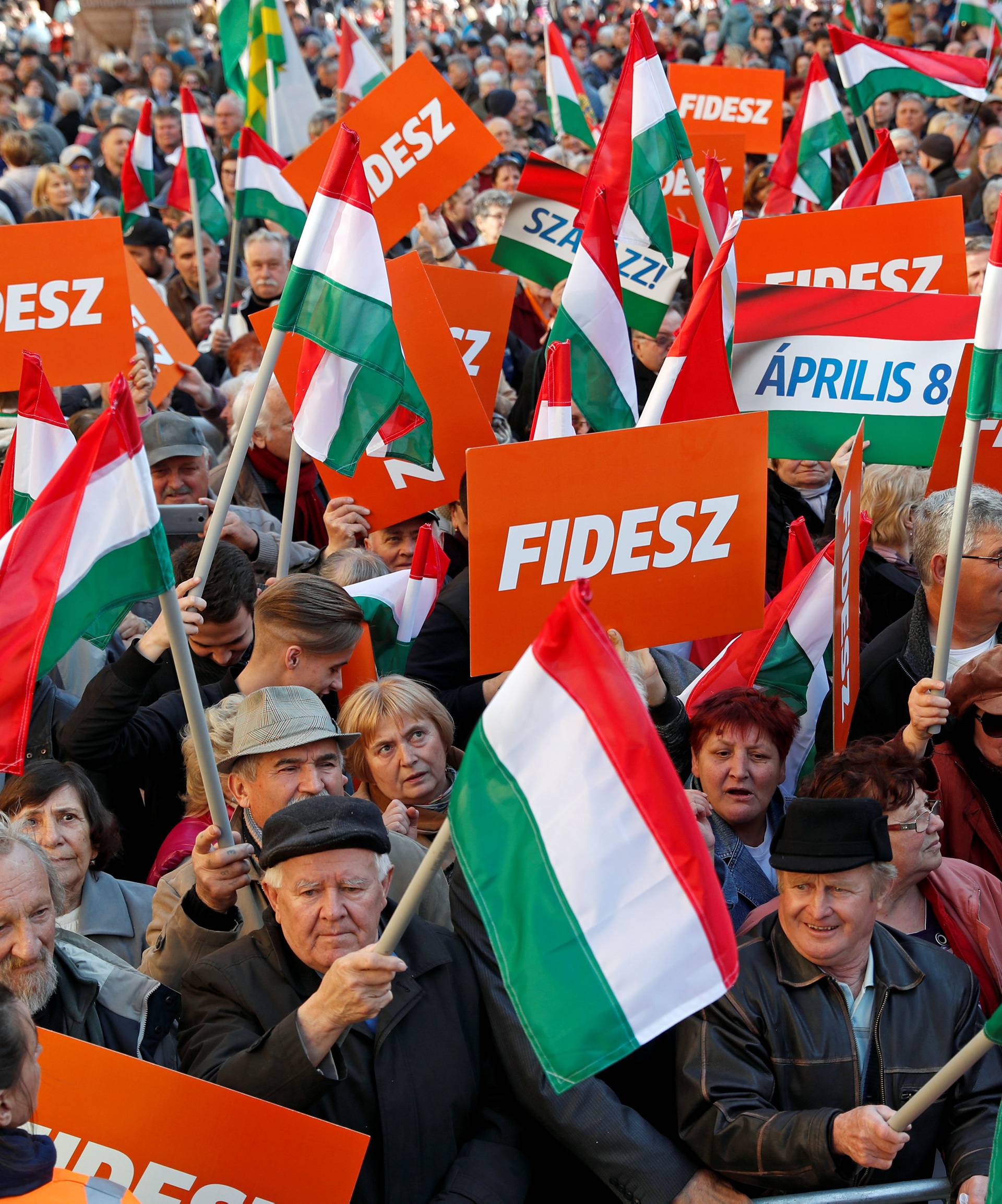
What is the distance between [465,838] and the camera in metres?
2.76

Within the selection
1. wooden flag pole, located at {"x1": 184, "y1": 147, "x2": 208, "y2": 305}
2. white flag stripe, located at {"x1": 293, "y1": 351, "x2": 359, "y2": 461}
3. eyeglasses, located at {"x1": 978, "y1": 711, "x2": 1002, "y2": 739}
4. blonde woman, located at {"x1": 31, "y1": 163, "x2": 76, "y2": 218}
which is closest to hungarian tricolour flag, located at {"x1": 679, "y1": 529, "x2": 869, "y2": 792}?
eyeglasses, located at {"x1": 978, "y1": 711, "x2": 1002, "y2": 739}

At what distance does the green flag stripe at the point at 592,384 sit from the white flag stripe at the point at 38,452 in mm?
1842

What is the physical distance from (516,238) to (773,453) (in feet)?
7.47

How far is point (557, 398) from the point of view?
182 inches

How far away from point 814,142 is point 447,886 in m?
6.32

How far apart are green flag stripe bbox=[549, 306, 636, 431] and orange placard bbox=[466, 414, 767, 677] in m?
1.25

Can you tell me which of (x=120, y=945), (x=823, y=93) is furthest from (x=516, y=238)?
(x=120, y=945)

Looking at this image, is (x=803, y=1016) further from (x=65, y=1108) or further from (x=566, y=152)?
(x=566, y=152)

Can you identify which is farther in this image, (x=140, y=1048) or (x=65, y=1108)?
(x=140, y=1048)

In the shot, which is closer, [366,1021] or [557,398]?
[366,1021]

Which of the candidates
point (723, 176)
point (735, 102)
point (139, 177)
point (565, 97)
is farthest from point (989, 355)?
point (139, 177)

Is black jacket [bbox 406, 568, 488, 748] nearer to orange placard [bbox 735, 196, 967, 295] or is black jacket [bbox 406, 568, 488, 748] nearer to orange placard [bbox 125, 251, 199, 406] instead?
orange placard [bbox 735, 196, 967, 295]

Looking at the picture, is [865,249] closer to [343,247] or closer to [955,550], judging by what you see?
[955,550]

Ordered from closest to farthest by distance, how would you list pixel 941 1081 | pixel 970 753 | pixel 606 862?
pixel 606 862 → pixel 941 1081 → pixel 970 753
